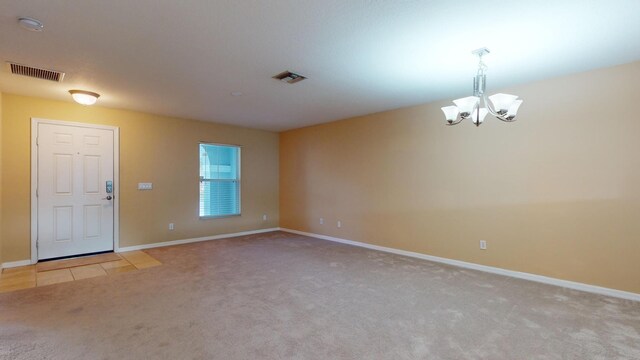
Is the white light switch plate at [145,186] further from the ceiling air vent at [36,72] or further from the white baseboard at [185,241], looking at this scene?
the ceiling air vent at [36,72]

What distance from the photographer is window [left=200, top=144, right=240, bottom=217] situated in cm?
621

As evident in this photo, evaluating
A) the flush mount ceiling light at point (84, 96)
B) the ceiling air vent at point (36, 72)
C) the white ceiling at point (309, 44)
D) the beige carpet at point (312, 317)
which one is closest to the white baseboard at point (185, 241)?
the beige carpet at point (312, 317)

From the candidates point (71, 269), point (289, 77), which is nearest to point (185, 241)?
point (71, 269)

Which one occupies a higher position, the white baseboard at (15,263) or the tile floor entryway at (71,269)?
the white baseboard at (15,263)

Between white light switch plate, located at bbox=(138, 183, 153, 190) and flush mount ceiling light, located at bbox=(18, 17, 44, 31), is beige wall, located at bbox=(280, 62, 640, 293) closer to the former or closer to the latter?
white light switch plate, located at bbox=(138, 183, 153, 190)

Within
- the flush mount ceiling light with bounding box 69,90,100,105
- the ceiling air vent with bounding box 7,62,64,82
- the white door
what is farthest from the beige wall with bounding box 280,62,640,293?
the ceiling air vent with bounding box 7,62,64,82

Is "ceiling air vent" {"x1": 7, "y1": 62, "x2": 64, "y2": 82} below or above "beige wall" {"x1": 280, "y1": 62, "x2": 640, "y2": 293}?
above

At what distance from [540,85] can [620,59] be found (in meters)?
0.71

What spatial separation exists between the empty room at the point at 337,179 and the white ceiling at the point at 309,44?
0.02m

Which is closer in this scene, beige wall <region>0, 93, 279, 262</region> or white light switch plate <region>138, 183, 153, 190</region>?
beige wall <region>0, 93, 279, 262</region>

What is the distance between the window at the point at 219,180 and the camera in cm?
621

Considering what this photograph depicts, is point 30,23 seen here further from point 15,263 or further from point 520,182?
point 520,182

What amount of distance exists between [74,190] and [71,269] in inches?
50.7

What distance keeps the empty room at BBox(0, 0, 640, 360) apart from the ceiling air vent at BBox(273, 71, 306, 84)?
4.5 inches
